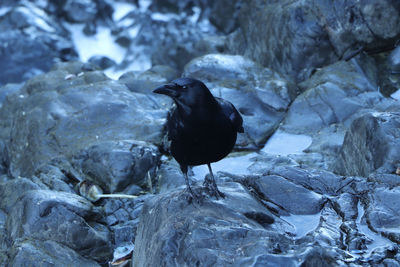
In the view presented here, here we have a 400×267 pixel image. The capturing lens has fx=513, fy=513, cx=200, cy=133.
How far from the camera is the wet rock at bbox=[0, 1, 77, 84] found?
15.4 meters

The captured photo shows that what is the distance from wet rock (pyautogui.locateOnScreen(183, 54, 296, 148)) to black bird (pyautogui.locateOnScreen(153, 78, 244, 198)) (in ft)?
11.8

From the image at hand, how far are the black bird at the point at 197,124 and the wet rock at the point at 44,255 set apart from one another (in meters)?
1.52

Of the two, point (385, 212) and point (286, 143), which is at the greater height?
point (385, 212)

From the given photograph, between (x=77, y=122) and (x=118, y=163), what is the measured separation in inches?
64.0

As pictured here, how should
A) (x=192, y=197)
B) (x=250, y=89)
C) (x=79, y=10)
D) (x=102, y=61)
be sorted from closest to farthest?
(x=192, y=197) < (x=250, y=89) < (x=102, y=61) < (x=79, y=10)

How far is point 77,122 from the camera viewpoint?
8164 mm

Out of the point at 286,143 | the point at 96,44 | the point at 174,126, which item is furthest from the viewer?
the point at 96,44

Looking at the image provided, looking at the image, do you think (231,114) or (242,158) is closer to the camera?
(231,114)

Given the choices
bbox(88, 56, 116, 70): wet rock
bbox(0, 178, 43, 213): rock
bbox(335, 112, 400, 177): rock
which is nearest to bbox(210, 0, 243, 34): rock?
bbox(88, 56, 116, 70): wet rock

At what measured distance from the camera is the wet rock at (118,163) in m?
6.89

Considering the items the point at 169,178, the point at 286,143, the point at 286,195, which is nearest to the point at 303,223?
the point at 286,195

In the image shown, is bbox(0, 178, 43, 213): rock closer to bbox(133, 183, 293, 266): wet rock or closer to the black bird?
bbox(133, 183, 293, 266): wet rock

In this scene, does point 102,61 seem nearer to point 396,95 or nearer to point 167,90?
point 396,95

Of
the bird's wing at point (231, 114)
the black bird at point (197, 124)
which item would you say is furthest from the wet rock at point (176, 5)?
the black bird at point (197, 124)
